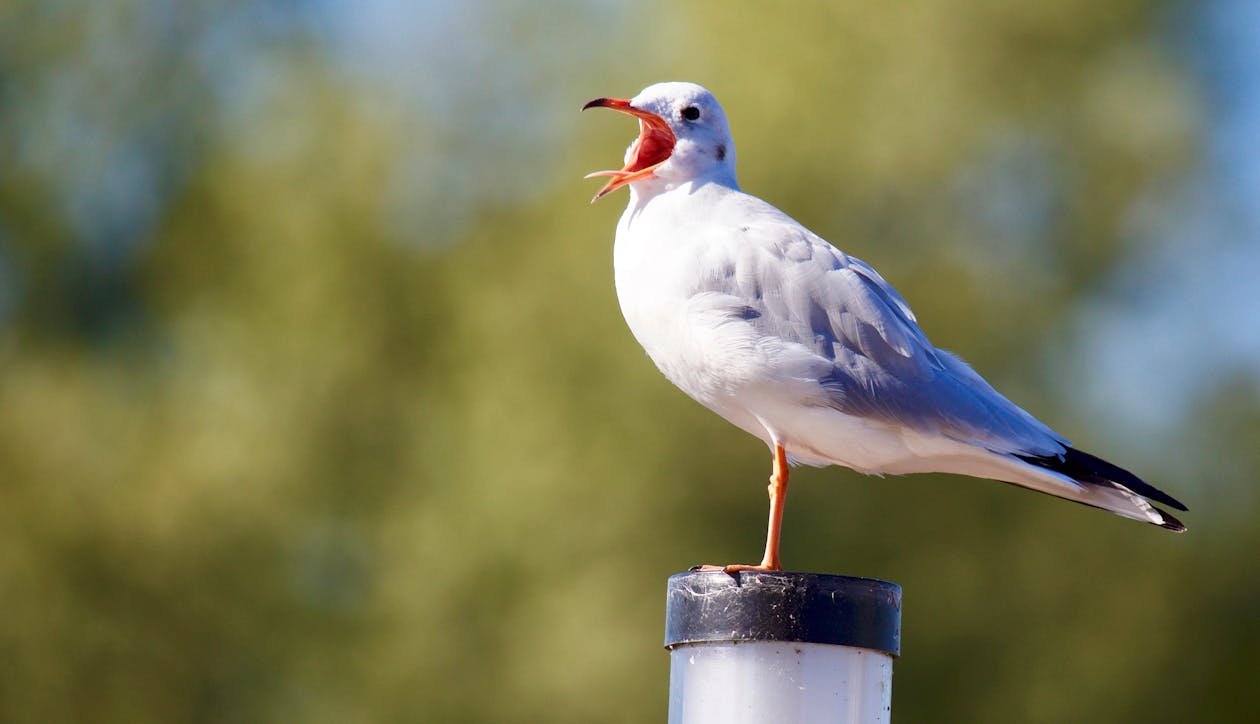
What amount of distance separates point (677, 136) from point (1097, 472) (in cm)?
104

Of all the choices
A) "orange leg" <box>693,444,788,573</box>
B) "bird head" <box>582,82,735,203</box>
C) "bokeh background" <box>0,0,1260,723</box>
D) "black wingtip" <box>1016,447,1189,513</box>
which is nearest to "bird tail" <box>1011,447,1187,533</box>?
"black wingtip" <box>1016,447,1189,513</box>

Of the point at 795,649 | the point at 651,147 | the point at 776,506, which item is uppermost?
the point at 651,147

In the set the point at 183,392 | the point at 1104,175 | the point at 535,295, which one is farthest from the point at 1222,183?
the point at 183,392

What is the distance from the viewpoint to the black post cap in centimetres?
227

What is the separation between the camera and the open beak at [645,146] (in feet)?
9.61

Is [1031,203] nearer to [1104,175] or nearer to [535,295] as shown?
[1104,175]

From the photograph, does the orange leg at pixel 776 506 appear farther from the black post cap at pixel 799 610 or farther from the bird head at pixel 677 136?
the bird head at pixel 677 136

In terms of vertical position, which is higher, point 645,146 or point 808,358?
point 645,146

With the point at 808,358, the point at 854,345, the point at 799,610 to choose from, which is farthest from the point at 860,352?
the point at 799,610

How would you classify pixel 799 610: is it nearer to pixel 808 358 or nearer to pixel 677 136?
pixel 808 358

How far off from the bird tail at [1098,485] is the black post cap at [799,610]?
1.63 ft

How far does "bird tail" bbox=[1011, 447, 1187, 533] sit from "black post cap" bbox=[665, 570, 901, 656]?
50 cm

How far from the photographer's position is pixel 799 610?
2273 mm

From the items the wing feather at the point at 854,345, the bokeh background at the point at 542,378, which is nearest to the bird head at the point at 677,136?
the wing feather at the point at 854,345
